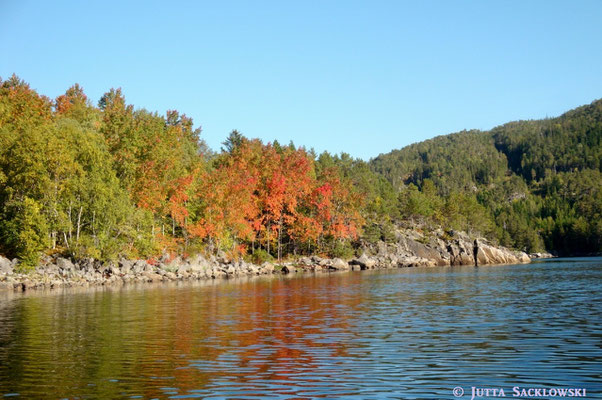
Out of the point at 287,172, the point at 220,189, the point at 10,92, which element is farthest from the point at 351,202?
the point at 10,92

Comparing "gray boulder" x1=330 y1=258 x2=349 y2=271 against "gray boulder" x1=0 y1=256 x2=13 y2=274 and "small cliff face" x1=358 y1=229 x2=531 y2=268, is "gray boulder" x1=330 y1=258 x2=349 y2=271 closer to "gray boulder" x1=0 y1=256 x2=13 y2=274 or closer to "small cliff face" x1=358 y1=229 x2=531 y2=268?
"small cliff face" x1=358 y1=229 x2=531 y2=268

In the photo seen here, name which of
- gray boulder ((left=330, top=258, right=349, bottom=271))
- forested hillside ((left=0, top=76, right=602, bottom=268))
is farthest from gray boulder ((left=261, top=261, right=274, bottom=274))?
gray boulder ((left=330, top=258, right=349, bottom=271))

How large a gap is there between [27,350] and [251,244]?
80.4 m

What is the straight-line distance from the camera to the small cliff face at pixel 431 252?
116188 mm

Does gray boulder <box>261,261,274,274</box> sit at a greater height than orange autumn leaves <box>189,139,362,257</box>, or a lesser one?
lesser

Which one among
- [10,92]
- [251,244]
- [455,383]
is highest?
[10,92]

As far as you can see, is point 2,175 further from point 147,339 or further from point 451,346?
point 451,346

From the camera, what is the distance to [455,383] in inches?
537

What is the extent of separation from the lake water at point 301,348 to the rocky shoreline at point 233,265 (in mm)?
21155

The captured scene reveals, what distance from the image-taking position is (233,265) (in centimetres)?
7975

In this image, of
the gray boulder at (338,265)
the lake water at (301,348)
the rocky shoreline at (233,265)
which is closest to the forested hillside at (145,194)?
the rocky shoreline at (233,265)

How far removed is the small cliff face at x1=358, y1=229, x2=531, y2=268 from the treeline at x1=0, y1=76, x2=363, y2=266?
432 inches

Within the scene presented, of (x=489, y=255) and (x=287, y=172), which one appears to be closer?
(x=287, y=172)

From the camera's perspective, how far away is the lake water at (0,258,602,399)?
44.9 ft
